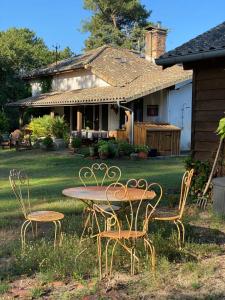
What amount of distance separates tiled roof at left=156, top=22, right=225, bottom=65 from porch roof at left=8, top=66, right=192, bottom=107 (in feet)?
33.7

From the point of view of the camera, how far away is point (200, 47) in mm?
8648

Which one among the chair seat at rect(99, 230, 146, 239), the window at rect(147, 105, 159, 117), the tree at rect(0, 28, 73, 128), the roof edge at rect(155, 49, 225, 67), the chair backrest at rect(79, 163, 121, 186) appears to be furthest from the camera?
the tree at rect(0, 28, 73, 128)

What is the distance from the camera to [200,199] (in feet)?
28.7

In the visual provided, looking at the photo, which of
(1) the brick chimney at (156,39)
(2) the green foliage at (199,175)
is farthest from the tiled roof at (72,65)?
(2) the green foliage at (199,175)

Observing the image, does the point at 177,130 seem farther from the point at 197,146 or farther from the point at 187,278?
the point at 187,278

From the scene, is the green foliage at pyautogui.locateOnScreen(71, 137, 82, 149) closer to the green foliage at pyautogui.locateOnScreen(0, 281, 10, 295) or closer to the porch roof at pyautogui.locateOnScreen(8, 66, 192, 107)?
the porch roof at pyautogui.locateOnScreen(8, 66, 192, 107)

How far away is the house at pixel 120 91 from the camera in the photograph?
2173 centimetres

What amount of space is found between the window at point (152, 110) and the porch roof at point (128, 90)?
124cm

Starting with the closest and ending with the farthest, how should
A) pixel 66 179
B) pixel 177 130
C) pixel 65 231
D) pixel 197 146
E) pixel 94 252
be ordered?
pixel 94 252 → pixel 65 231 → pixel 197 146 → pixel 66 179 → pixel 177 130

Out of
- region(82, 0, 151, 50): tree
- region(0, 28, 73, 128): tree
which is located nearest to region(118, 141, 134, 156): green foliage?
region(0, 28, 73, 128): tree

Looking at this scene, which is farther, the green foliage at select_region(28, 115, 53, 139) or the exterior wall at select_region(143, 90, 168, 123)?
the green foliage at select_region(28, 115, 53, 139)

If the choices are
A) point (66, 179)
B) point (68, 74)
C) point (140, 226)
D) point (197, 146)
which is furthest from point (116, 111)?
point (140, 226)

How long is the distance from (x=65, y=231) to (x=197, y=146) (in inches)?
157

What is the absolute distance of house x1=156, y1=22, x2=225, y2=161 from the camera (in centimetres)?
893
